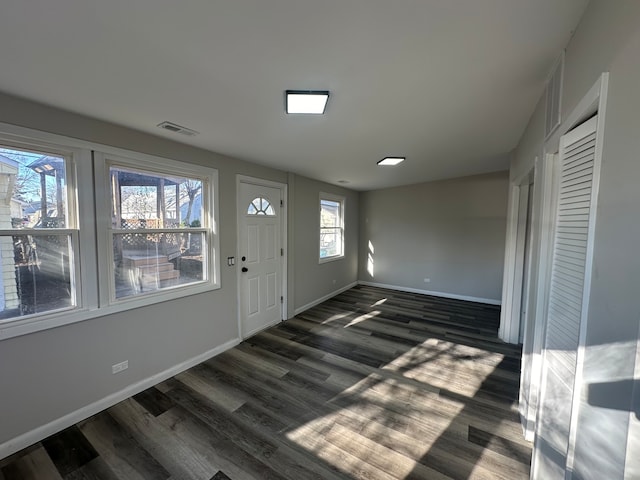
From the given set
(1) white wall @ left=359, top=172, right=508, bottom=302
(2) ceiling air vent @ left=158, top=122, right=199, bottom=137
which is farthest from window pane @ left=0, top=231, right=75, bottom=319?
(1) white wall @ left=359, top=172, right=508, bottom=302

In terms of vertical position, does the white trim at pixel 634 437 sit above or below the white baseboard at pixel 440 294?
above

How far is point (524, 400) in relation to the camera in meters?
2.03

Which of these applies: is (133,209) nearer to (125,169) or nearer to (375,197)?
(125,169)

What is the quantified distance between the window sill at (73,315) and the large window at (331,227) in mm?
3013

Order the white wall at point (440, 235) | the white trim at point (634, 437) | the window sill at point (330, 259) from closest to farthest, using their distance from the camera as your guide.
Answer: the white trim at point (634, 437), the white wall at point (440, 235), the window sill at point (330, 259)

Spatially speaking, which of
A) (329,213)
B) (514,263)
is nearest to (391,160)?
(514,263)

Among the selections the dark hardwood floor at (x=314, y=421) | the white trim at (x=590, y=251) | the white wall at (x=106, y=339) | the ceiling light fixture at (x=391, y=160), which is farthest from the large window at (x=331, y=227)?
the white trim at (x=590, y=251)

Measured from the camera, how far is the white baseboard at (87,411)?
1753mm

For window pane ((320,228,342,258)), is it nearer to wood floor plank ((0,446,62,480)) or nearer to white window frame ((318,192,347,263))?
white window frame ((318,192,347,263))

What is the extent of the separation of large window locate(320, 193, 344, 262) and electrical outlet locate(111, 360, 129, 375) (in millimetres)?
3401

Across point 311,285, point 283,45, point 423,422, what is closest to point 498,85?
point 283,45

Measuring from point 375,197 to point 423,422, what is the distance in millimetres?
4959

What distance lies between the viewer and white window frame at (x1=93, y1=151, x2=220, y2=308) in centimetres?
212

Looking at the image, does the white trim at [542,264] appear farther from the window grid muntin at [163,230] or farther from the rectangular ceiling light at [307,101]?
the window grid muntin at [163,230]
